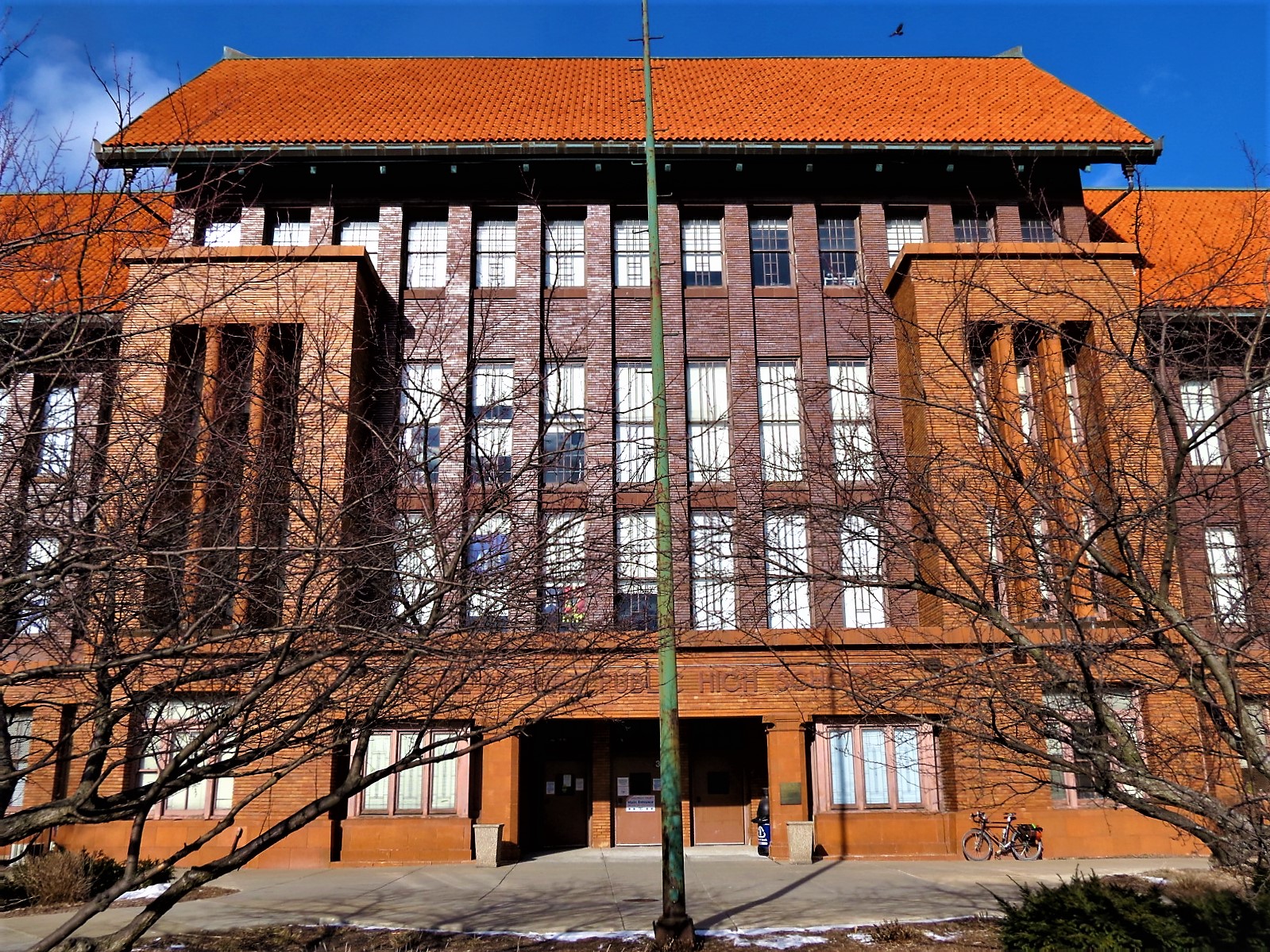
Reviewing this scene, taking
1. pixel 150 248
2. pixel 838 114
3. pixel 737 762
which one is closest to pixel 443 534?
pixel 150 248

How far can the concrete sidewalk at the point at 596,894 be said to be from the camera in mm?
12383

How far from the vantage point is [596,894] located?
14.7 metres

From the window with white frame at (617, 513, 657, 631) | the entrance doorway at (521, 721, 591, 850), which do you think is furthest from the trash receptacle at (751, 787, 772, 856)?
the window with white frame at (617, 513, 657, 631)

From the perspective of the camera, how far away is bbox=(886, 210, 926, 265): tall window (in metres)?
23.6

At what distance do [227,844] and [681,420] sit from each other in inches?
479

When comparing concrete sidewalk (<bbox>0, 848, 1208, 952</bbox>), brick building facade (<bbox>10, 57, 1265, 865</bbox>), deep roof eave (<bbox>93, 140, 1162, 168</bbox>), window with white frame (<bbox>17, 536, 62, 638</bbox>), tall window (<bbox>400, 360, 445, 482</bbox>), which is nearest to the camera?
window with white frame (<bbox>17, 536, 62, 638</bbox>)

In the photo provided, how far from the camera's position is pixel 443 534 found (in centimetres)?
704

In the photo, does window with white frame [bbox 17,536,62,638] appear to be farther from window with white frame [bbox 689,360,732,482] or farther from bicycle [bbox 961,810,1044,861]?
bicycle [bbox 961,810,1044,861]

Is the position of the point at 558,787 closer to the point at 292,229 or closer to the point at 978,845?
the point at 978,845

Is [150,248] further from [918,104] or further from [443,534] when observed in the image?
[918,104]

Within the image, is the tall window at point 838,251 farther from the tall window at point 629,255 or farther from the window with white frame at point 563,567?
the window with white frame at point 563,567

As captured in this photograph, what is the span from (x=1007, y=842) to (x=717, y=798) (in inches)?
242

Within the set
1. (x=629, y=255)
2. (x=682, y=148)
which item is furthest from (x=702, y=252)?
(x=682, y=148)

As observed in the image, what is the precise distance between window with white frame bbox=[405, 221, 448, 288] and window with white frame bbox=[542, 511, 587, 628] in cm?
1427
